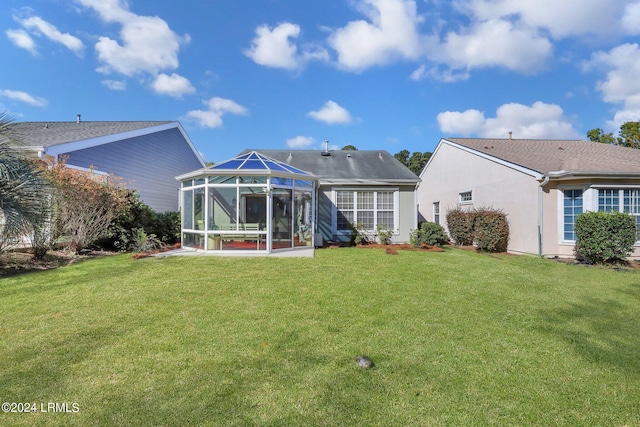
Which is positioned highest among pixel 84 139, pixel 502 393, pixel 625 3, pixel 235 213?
pixel 625 3

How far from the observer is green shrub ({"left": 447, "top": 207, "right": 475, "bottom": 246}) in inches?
519

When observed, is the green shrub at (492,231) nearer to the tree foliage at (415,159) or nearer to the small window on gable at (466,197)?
the small window on gable at (466,197)

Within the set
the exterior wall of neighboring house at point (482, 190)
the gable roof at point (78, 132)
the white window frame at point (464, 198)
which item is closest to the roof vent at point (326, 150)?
the exterior wall of neighboring house at point (482, 190)

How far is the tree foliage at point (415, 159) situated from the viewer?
1730 inches

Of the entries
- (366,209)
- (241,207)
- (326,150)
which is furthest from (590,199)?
(241,207)

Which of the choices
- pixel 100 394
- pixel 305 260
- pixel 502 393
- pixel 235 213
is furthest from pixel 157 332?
pixel 235 213

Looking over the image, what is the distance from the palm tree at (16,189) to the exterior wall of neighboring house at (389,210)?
30.7 ft

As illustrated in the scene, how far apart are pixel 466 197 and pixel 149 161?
1671 centimetres

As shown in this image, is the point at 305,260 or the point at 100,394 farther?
Answer: the point at 305,260

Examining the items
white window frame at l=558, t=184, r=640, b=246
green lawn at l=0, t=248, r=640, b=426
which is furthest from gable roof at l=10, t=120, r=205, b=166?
white window frame at l=558, t=184, r=640, b=246

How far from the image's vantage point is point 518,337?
3.84m

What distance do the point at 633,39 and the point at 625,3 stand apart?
16.9 ft

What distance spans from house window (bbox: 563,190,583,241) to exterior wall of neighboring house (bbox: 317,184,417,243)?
532cm

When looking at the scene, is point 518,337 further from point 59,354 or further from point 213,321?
point 59,354
